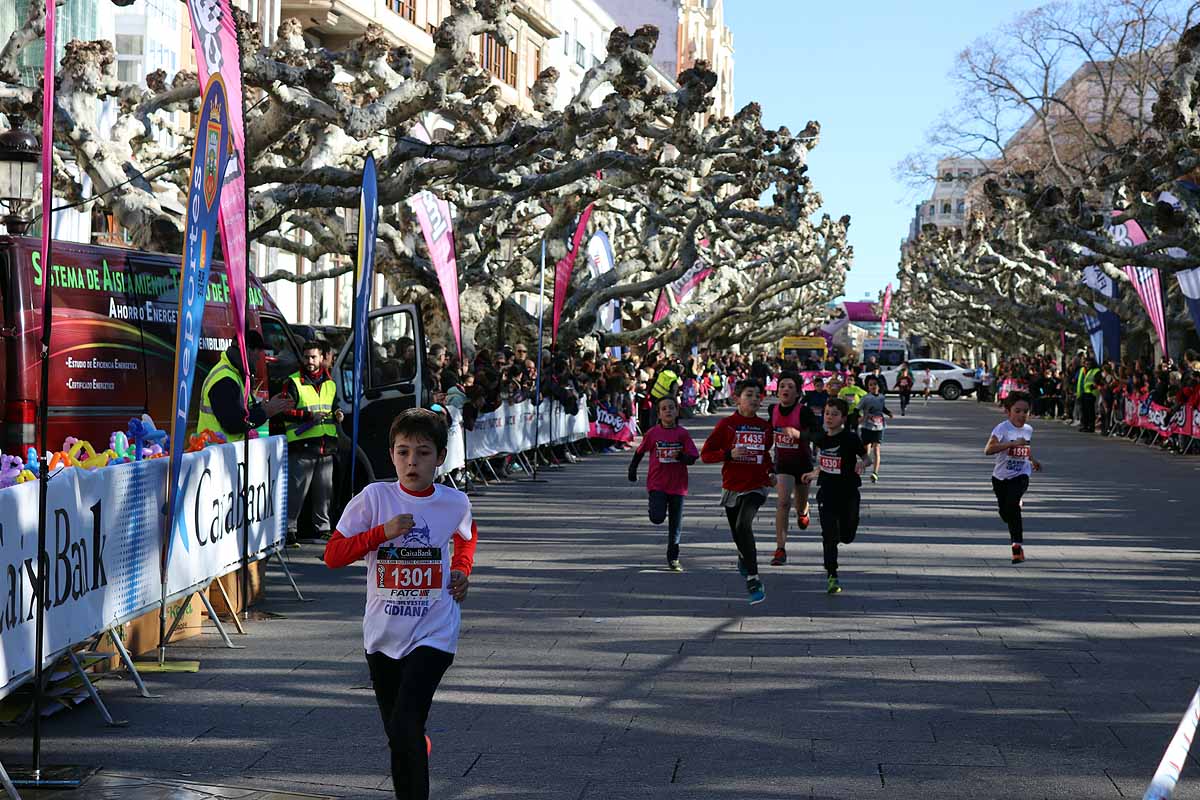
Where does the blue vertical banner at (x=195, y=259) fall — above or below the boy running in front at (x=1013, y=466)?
above

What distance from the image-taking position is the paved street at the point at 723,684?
22.1ft

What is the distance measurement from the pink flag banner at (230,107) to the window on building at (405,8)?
117 feet

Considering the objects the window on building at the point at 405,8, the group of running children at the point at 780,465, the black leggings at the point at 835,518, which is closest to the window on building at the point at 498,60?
the window on building at the point at 405,8

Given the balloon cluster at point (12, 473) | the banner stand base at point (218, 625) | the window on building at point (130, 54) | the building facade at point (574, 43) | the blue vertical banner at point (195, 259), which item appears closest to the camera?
the balloon cluster at point (12, 473)

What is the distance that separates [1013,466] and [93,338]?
23.8 feet

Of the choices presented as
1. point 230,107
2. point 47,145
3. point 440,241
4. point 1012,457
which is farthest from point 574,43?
point 47,145

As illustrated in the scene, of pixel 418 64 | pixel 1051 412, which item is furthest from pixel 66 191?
pixel 1051 412

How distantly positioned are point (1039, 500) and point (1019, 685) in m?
12.8

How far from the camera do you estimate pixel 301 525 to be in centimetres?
1494

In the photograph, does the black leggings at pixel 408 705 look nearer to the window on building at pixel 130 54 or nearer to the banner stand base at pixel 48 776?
the banner stand base at pixel 48 776

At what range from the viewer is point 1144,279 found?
109 feet

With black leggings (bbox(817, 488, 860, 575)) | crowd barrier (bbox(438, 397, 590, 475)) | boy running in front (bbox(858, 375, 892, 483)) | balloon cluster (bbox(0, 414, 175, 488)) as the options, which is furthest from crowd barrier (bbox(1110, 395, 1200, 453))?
balloon cluster (bbox(0, 414, 175, 488))

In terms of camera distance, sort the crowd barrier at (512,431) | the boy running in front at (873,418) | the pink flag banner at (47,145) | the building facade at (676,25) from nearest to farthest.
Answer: the pink flag banner at (47,145) < the crowd barrier at (512,431) < the boy running in front at (873,418) < the building facade at (676,25)

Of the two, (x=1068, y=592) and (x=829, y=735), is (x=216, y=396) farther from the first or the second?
(x=1068, y=592)
